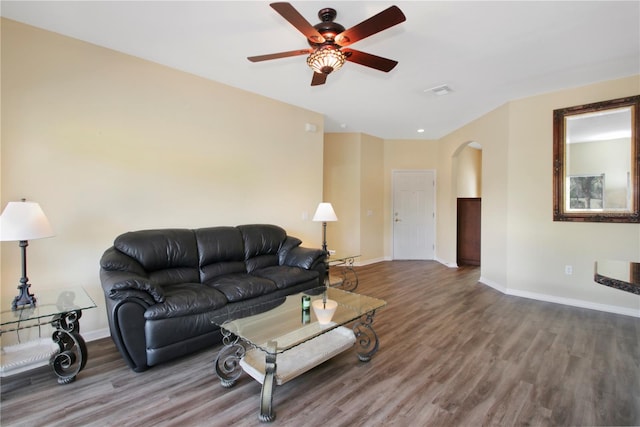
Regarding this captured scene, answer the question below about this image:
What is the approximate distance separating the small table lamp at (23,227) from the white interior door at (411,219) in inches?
228

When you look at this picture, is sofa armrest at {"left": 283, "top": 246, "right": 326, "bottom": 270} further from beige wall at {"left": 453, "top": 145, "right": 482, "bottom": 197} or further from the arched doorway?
beige wall at {"left": 453, "top": 145, "right": 482, "bottom": 197}

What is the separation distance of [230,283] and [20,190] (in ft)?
6.20

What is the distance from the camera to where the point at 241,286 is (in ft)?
8.98

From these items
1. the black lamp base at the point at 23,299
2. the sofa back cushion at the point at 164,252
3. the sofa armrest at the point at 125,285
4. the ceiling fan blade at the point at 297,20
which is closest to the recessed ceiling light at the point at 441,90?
the ceiling fan blade at the point at 297,20

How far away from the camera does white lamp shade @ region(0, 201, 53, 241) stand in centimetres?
205

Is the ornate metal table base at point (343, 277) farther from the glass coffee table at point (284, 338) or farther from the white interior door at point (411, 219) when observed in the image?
the white interior door at point (411, 219)

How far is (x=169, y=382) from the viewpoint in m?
2.07

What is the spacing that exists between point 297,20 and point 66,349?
2822 mm

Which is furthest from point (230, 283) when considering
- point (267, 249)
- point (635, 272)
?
point (635, 272)

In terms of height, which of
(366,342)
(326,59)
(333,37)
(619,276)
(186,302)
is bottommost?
(366,342)

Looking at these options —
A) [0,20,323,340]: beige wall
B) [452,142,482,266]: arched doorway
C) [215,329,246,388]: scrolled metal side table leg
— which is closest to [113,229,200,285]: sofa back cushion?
[0,20,323,340]: beige wall

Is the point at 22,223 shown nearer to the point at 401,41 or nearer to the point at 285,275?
the point at 285,275

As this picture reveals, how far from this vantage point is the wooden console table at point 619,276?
140 centimetres

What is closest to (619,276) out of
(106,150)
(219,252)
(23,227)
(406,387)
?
(406,387)
